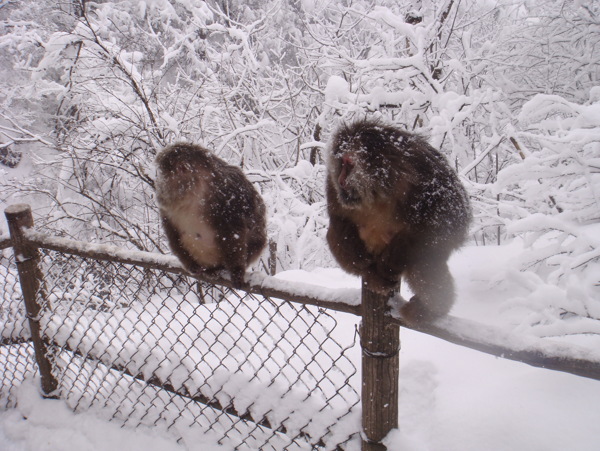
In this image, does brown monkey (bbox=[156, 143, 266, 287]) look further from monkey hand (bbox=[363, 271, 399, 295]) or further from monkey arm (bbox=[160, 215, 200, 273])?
monkey hand (bbox=[363, 271, 399, 295])

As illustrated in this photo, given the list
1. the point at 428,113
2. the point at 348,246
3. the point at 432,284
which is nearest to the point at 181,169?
the point at 348,246

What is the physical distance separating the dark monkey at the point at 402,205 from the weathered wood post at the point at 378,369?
0.07 m

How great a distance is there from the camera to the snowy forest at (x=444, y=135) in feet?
6.08

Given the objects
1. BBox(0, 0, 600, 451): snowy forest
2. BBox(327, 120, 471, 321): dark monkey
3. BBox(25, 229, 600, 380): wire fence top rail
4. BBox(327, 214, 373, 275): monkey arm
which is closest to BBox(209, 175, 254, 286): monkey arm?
BBox(25, 229, 600, 380): wire fence top rail

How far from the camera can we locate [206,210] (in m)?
1.88

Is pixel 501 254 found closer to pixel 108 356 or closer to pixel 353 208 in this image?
pixel 353 208

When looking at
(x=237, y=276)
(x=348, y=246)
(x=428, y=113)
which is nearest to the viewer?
(x=348, y=246)

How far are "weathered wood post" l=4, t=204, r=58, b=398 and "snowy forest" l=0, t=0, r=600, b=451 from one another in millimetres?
219

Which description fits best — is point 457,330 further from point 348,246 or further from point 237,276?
point 237,276

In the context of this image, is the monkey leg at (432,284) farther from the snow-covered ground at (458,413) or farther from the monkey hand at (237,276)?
the monkey hand at (237,276)

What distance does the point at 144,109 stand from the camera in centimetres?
600

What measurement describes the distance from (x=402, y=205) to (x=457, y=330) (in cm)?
45

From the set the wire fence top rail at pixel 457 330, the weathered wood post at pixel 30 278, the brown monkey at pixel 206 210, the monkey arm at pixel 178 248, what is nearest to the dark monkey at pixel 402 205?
the wire fence top rail at pixel 457 330

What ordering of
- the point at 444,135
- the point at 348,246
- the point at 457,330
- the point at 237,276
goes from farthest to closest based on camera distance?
the point at 444,135 < the point at 237,276 < the point at 348,246 < the point at 457,330
